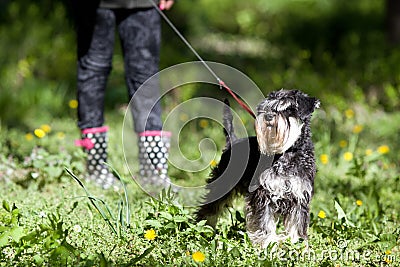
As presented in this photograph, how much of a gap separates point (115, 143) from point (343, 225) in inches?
110

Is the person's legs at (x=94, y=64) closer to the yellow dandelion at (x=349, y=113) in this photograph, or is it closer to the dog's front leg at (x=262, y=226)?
the dog's front leg at (x=262, y=226)

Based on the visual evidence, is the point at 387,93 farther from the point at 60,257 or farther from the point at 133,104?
the point at 60,257

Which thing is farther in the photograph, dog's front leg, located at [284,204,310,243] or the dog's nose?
dog's front leg, located at [284,204,310,243]

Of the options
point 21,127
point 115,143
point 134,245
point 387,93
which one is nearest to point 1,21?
point 21,127

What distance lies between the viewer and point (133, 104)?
489 cm

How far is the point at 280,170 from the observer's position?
3.51 meters

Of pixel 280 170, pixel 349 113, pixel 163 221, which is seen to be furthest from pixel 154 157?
pixel 349 113

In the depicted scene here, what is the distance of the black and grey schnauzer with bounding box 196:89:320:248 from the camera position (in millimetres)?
3443

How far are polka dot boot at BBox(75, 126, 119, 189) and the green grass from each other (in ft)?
0.30

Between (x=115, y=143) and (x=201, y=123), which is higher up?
(x=201, y=123)

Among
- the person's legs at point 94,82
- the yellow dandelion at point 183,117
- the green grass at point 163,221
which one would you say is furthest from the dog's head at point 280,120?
the yellow dandelion at point 183,117

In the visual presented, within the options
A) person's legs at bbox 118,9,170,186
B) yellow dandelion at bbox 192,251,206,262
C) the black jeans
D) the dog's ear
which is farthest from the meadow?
the dog's ear

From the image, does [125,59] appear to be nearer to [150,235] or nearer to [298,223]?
[150,235]

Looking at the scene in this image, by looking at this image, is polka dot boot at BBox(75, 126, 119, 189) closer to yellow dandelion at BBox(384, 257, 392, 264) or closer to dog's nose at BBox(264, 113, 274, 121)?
dog's nose at BBox(264, 113, 274, 121)
